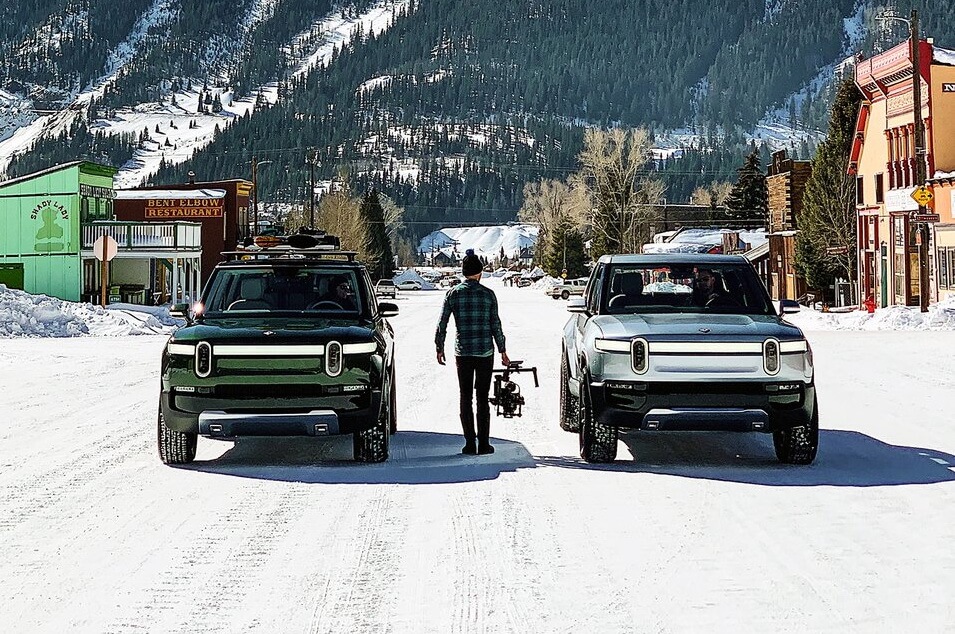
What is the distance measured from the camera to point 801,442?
33.6 feet

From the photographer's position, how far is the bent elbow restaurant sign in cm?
6775

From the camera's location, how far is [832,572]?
6.74 meters

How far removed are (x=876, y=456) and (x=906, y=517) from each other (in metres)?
2.86

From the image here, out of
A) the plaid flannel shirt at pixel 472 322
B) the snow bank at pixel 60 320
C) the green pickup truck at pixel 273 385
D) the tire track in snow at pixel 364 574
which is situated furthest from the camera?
the snow bank at pixel 60 320

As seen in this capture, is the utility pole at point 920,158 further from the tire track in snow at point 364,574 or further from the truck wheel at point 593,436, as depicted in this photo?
the tire track in snow at point 364,574

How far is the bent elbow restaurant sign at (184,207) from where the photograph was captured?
6775cm

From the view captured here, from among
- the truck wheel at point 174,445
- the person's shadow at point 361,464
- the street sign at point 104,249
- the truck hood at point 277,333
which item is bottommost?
the person's shadow at point 361,464

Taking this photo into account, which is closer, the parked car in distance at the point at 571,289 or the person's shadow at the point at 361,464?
the person's shadow at the point at 361,464

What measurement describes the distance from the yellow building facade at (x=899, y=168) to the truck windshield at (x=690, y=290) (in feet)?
106

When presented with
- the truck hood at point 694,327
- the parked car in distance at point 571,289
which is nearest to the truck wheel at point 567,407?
the parked car in distance at point 571,289

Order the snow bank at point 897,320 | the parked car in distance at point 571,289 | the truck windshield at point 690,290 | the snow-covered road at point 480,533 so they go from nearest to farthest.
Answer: the snow-covered road at point 480,533 → the truck windshield at point 690,290 → the parked car in distance at point 571,289 → the snow bank at point 897,320

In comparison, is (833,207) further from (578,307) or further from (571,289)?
(578,307)

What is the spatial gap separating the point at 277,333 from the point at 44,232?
5271cm

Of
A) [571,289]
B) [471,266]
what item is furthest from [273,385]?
[571,289]
